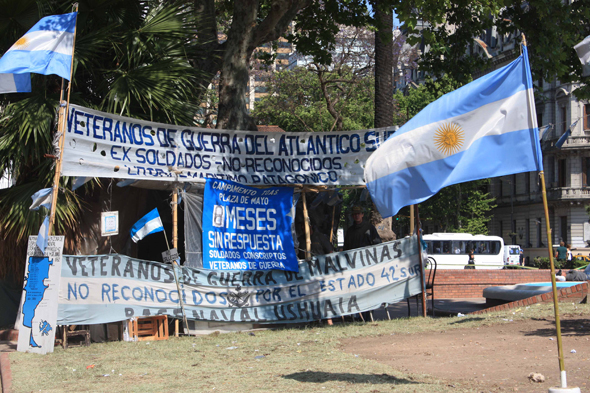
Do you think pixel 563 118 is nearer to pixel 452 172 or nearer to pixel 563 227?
pixel 563 227

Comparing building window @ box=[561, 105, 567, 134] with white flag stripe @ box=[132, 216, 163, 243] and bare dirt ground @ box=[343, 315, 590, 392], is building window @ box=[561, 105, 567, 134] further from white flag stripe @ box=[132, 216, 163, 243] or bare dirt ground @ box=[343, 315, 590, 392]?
white flag stripe @ box=[132, 216, 163, 243]

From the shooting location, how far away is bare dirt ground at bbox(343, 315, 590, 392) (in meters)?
6.12

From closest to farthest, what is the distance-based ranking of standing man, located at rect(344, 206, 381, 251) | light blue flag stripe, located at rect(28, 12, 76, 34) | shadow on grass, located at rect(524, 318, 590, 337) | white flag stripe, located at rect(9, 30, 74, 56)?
shadow on grass, located at rect(524, 318, 590, 337) → white flag stripe, located at rect(9, 30, 74, 56) → light blue flag stripe, located at rect(28, 12, 76, 34) → standing man, located at rect(344, 206, 381, 251)

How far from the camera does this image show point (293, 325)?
1148 cm

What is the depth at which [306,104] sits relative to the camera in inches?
1551

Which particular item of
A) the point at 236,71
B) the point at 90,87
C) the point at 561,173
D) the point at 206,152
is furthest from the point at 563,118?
the point at 90,87

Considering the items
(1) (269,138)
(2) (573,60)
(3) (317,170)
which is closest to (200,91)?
(1) (269,138)

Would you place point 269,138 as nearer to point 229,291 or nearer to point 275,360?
point 229,291

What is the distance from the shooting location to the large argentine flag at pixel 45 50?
29.9 feet

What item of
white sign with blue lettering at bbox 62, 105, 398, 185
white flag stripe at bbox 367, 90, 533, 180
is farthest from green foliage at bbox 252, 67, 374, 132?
white flag stripe at bbox 367, 90, 533, 180

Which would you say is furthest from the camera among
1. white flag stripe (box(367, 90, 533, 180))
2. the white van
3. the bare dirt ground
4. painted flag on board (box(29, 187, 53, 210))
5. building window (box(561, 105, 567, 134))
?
building window (box(561, 105, 567, 134))

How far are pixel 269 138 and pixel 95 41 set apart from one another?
3.45m

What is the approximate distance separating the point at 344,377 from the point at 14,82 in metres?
6.30

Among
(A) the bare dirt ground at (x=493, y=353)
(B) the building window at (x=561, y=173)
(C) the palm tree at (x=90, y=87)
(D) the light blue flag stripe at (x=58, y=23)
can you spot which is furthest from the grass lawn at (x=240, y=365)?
(B) the building window at (x=561, y=173)
